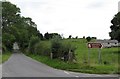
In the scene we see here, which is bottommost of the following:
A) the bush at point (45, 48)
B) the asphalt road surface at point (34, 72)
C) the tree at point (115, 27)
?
the asphalt road surface at point (34, 72)

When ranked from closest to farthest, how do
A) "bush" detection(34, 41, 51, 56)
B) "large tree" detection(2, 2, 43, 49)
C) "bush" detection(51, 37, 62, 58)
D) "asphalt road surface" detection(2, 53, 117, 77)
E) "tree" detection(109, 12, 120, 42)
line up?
1. "asphalt road surface" detection(2, 53, 117, 77)
2. "bush" detection(51, 37, 62, 58)
3. "bush" detection(34, 41, 51, 56)
4. "tree" detection(109, 12, 120, 42)
5. "large tree" detection(2, 2, 43, 49)

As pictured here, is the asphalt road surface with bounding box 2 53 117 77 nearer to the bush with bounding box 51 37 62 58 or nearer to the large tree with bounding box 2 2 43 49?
the bush with bounding box 51 37 62 58

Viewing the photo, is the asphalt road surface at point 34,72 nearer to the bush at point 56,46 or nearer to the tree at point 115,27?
the bush at point 56,46

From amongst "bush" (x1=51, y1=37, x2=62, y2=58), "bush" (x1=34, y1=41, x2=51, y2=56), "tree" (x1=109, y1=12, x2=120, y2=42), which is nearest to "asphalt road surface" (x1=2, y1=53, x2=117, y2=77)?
"bush" (x1=51, y1=37, x2=62, y2=58)

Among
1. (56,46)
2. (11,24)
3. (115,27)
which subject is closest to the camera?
(56,46)

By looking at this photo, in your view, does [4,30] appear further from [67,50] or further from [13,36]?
[67,50]

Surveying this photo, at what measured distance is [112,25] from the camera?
8012cm

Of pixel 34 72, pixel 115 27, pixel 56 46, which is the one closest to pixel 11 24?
pixel 115 27

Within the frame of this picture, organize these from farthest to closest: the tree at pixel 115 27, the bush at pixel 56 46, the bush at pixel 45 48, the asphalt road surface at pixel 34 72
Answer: the tree at pixel 115 27 < the bush at pixel 45 48 < the bush at pixel 56 46 < the asphalt road surface at pixel 34 72

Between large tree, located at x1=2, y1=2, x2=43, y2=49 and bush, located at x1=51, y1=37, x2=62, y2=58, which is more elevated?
large tree, located at x1=2, y1=2, x2=43, y2=49

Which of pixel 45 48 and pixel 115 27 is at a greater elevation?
pixel 115 27

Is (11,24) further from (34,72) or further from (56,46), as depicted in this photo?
(34,72)

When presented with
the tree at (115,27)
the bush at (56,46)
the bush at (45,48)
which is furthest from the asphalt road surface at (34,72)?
the tree at (115,27)

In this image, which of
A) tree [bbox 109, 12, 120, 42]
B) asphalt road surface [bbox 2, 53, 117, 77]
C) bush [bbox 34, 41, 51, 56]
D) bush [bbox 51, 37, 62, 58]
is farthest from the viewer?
tree [bbox 109, 12, 120, 42]
